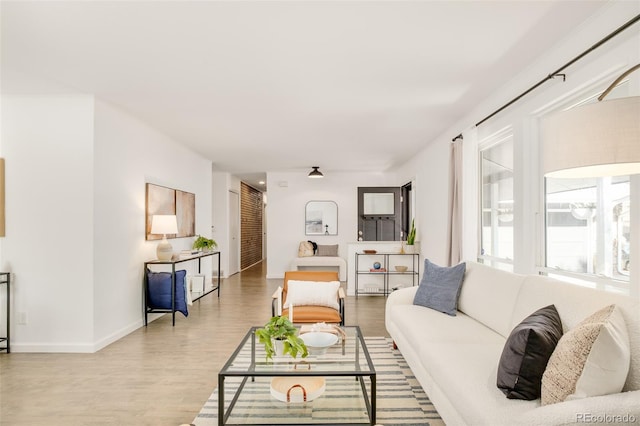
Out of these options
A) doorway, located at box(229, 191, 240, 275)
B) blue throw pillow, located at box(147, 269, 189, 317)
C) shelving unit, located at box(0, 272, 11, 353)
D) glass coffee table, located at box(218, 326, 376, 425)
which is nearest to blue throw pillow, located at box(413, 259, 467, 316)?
glass coffee table, located at box(218, 326, 376, 425)

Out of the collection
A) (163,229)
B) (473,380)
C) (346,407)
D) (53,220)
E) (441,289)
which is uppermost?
(53,220)

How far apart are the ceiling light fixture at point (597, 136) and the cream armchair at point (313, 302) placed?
241 cm

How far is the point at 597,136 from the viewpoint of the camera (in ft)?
4.42

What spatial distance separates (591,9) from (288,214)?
7320 millimetres

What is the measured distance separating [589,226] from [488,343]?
3.88 ft

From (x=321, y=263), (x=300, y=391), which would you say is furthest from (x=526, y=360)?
(x=321, y=263)

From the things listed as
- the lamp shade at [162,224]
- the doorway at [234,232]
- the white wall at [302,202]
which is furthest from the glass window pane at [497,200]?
the doorway at [234,232]

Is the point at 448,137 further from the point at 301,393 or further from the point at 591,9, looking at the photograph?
the point at 301,393

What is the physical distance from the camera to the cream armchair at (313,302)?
3484 mm

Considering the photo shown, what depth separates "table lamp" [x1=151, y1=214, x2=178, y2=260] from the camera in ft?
15.5

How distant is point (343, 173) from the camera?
30.0 ft

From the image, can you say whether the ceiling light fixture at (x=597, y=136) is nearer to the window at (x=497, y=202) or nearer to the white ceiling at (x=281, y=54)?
the white ceiling at (x=281, y=54)

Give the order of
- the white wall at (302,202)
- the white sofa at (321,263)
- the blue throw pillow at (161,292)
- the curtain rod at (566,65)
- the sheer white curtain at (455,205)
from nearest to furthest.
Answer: the curtain rod at (566,65), the sheer white curtain at (455,205), the blue throw pillow at (161,292), the white sofa at (321,263), the white wall at (302,202)

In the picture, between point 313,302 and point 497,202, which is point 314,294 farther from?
point 497,202
